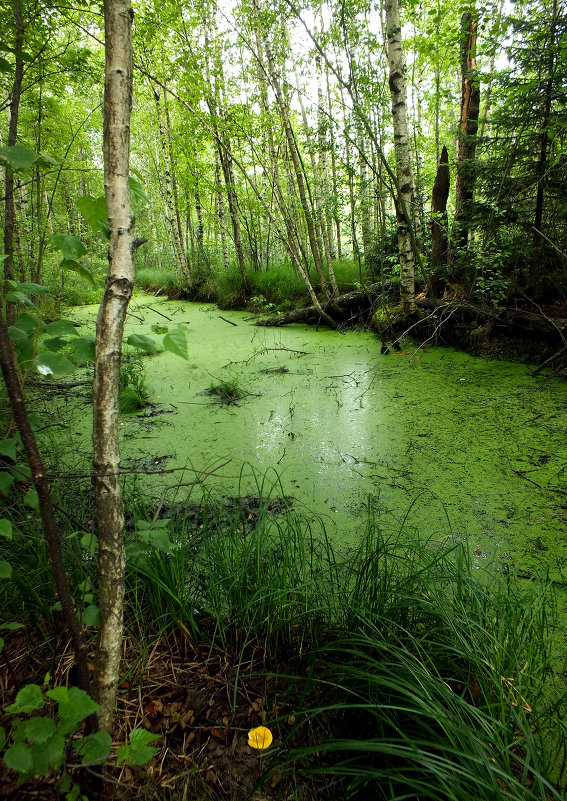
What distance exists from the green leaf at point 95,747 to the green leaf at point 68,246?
2.51 ft

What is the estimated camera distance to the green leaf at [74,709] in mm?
507

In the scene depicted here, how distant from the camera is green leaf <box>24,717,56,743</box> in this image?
49cm

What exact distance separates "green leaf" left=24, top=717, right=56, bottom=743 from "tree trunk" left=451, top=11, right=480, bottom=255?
365 cm

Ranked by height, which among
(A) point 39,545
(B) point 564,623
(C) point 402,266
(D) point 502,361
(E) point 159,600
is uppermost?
(C) point 402,266

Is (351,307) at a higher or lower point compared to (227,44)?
lower

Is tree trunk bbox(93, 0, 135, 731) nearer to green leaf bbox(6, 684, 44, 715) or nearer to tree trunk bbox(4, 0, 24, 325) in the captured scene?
green leaf bbox(6, 684, 44, 715)

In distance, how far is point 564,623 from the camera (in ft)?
3.67

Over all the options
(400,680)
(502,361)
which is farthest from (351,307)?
(400,680)

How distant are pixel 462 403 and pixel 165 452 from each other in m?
1.91

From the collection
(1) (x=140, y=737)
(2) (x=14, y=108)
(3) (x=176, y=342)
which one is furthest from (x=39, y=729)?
(2) (x=14, y=108)

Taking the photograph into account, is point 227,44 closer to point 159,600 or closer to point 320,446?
point 320,446

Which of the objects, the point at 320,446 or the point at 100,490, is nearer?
the point at 100,490

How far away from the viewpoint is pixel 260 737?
75 cm

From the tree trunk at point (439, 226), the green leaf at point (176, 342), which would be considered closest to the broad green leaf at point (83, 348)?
the green leaf at point (176, 342)
